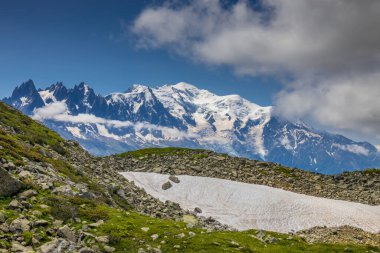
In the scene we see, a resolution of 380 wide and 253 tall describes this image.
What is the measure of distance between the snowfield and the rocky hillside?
5.76 metres

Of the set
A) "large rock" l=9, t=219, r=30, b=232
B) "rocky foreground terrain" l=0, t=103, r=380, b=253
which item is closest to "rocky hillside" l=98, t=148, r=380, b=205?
"rocky foreground terrain" l=0, t=103, r=380, b=253

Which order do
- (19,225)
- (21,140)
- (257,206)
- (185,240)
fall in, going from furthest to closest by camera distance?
(257,206) → (21,140) → (185,240) → (19,225)

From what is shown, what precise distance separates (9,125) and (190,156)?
1558 inches

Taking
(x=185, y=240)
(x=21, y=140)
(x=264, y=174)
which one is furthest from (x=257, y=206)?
(x=21, y=140)

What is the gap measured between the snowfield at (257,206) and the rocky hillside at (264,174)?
18.9 feet

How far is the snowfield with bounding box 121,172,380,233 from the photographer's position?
45.8 metres

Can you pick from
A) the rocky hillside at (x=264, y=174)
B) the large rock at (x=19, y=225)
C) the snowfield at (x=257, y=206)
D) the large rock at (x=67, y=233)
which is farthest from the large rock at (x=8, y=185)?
the rocky hillside at (x=264, y=174)

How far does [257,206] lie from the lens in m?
51.2

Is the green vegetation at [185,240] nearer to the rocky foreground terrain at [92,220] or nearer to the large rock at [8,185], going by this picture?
the rocky foreground terrain at [92,220]

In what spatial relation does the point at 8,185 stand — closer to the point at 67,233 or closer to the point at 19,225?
the point at 19,225

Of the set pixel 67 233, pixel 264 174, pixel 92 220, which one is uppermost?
pixel 264 174

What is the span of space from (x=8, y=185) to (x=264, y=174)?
168 feet

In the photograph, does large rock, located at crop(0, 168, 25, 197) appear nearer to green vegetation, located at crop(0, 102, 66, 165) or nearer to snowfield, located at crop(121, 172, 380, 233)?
green vegetation, located at crop(0, 102, 66, 165)

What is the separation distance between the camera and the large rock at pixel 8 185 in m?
25.8
